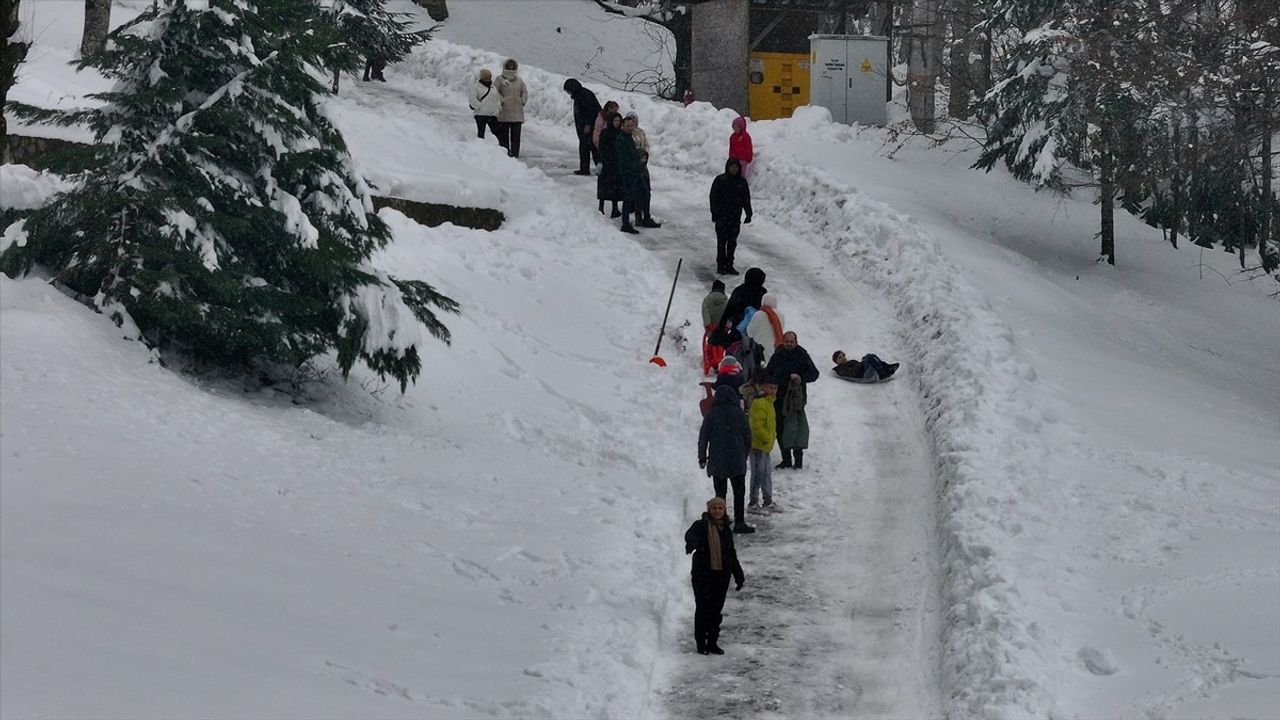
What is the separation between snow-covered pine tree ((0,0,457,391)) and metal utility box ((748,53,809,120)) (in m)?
18.4

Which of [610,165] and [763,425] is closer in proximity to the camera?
[763,425]

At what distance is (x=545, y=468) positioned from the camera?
12898 millimetres

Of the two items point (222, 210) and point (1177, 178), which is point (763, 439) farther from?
point (1177, 178)

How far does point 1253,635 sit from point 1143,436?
471 cm

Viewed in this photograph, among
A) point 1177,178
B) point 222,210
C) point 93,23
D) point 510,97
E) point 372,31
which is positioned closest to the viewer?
point 222,210

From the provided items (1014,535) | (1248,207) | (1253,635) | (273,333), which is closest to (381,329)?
(273,333)

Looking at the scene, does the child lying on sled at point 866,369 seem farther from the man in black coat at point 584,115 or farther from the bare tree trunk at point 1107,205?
the man in black coat at point 584,115

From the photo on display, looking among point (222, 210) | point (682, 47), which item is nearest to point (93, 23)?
point (222, 210)

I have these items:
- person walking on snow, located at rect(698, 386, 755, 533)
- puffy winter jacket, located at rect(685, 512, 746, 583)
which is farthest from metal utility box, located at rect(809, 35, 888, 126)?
puffy winter jacket, located at rect(685, 512, 746, 583)

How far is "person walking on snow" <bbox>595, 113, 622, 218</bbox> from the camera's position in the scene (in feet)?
66.2

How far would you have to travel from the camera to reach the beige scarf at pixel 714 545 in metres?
9.98

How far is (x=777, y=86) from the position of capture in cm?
2988

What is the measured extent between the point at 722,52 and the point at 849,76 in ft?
9.46

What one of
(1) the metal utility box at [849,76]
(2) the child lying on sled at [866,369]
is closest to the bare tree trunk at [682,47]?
(1) the metal utility box at [849,76]
